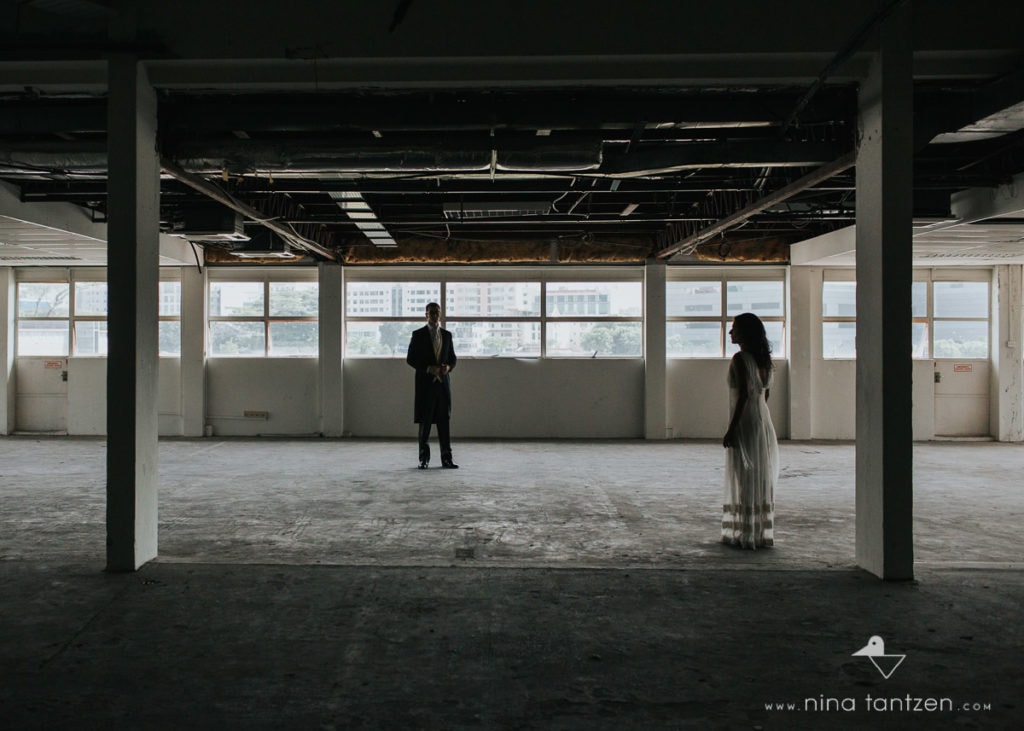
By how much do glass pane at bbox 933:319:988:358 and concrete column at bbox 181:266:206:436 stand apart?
10470 mm

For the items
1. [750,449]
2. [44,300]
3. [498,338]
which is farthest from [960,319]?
[44,300]

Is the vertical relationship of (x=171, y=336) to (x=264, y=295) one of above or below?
below

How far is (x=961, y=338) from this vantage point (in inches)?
410

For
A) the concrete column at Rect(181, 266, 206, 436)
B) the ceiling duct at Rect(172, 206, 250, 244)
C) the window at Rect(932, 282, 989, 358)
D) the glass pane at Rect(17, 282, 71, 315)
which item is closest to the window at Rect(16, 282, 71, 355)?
the glass pane at Rect(17, 282, 71, 315)

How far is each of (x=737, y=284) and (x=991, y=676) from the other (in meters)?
8.48

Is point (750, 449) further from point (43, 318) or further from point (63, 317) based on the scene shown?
point (43, 318)

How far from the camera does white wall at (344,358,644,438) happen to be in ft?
34.1

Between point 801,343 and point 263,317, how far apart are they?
7.68m

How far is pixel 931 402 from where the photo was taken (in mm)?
10406

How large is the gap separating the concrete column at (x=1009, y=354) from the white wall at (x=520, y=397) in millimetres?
4998

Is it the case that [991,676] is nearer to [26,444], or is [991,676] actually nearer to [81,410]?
[26,444]

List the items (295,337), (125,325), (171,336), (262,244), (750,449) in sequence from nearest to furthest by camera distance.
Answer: (125,325)
(750,449)
(262,244)
(295,337)
(171,336)

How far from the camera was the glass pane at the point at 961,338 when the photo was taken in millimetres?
10398

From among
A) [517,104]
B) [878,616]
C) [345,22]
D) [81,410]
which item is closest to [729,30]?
[517,104]
